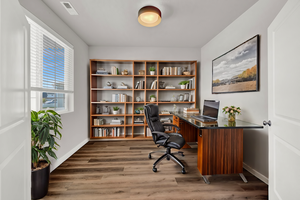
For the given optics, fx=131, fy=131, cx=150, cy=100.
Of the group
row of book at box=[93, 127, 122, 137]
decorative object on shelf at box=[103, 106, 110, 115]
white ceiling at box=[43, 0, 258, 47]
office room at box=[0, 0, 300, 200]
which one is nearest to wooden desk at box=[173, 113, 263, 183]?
office room at box=[0, 0, 300, 200]

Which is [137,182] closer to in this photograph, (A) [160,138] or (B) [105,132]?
(A) [160,138]

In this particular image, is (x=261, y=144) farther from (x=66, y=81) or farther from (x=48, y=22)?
(x=48, y=22)

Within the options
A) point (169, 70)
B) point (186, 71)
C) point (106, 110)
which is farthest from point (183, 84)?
point (106, 110)

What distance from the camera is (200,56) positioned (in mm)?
3838

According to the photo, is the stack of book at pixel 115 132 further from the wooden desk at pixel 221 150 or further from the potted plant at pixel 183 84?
the wooden desk at pixel 221 150

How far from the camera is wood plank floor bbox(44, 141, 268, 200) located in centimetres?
158

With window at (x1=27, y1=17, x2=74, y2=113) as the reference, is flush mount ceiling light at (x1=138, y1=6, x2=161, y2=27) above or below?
above

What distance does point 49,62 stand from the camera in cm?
216

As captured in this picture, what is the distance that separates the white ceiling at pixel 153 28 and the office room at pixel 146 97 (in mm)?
24

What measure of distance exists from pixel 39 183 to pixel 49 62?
175 centimetres

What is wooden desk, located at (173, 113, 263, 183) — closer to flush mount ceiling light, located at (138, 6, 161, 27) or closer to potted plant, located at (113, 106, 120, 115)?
flush mount ceiling light, located at (138, 6, 161, 27)

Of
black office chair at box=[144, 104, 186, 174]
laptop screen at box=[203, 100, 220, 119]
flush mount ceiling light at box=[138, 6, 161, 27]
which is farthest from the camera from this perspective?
laptop screen at box=[203, 100, 220, 119]
